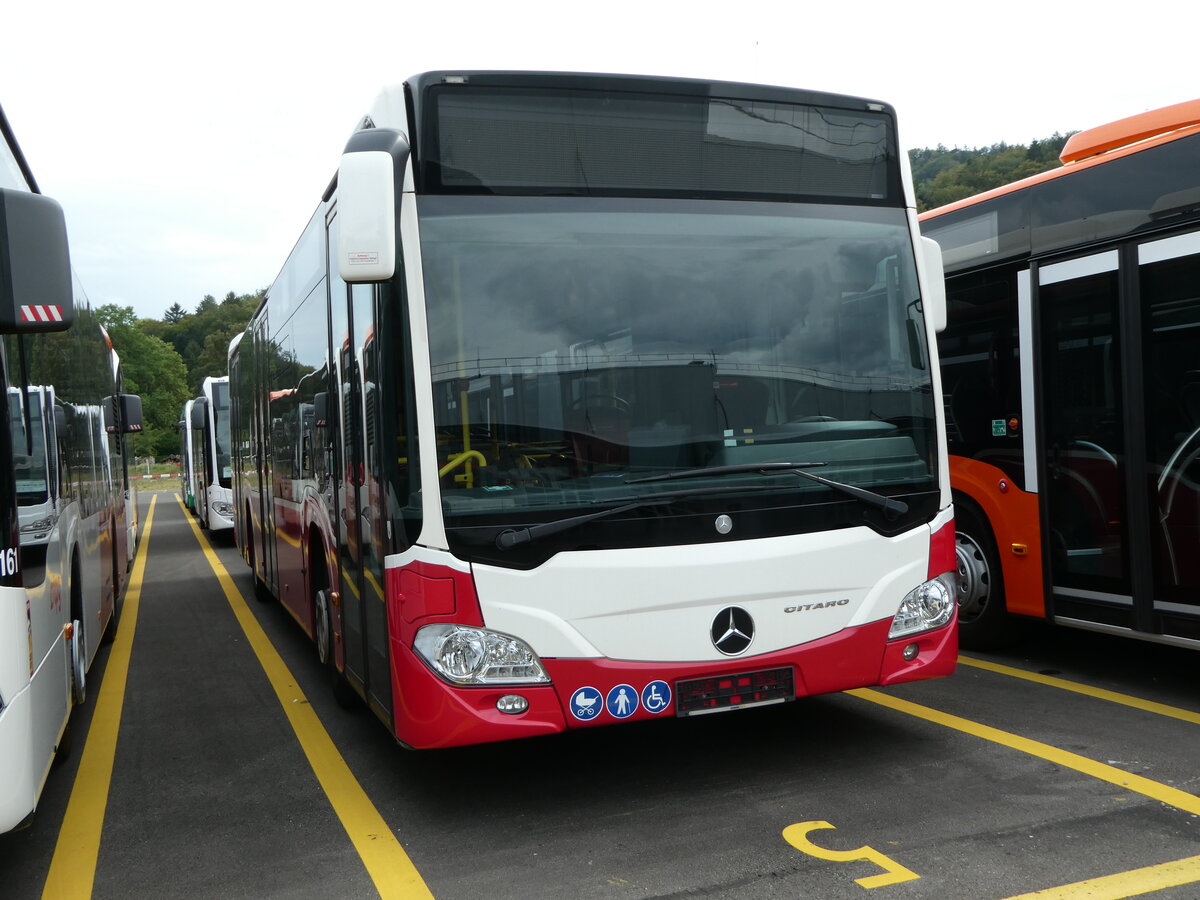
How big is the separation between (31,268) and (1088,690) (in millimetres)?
5801

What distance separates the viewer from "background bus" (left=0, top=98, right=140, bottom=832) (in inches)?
138

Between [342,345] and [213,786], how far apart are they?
222cm

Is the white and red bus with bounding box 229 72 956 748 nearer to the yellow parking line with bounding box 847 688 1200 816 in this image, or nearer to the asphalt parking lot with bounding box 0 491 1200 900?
the asphalt parking lot with bounding box 0 491 1200 900

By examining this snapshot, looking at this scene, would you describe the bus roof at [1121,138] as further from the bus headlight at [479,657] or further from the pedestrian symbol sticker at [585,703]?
the bus headlight at [479,657]

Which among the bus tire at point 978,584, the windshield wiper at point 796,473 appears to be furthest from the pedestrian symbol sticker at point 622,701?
the bus tire at point 978,584

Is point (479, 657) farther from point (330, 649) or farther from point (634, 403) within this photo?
point (330, 649)

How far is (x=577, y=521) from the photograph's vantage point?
425 centimetres

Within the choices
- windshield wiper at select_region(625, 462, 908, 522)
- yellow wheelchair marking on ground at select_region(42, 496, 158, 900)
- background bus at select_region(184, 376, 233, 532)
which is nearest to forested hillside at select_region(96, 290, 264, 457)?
background bus at select_region(184, 376, 233, 532)

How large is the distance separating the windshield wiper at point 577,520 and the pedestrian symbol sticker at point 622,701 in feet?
2.21

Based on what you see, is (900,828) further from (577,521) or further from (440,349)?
(440,349)

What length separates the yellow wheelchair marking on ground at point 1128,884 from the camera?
3582 millimetres

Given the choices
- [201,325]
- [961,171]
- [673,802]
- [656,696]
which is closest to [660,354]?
[656,696]

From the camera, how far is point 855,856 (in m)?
3.99

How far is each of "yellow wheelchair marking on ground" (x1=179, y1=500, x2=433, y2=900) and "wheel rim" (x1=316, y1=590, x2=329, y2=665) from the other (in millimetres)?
365
